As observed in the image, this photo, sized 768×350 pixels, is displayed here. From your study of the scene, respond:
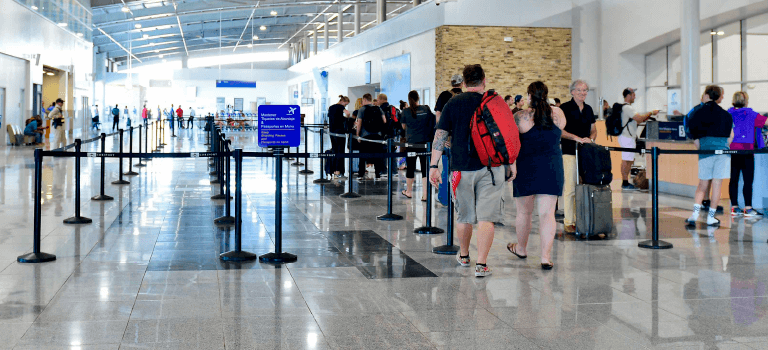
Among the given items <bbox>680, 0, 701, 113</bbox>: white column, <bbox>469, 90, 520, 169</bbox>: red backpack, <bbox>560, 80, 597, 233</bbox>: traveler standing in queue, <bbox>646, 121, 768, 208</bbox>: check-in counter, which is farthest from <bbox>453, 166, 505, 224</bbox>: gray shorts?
<bbox>680, 0, 701, 113</bbox>: white column

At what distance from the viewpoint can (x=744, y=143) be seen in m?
9.65

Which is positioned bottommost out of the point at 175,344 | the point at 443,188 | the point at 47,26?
the point at 175,344

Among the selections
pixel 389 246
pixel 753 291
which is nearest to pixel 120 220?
pixel 389 246

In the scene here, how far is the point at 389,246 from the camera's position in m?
7.39

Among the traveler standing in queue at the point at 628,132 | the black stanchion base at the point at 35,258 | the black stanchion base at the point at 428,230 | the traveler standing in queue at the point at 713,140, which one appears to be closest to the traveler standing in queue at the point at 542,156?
the black stanchion base at the point at 428,230

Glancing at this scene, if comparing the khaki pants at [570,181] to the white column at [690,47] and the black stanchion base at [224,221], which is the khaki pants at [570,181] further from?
the white column at [690,47]

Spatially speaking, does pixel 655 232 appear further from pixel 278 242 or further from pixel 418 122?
pixel 418 122

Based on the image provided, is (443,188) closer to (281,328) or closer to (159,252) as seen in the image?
(159,252)

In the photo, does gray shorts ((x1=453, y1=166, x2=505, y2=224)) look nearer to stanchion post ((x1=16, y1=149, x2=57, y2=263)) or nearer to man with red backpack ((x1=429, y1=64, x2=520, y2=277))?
man with red backpack ((x1=429, y1=64, x2=520, y2=277))

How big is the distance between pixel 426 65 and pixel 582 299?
1747 centimetres

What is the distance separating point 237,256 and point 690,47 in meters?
14.5

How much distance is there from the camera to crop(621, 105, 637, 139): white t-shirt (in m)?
13.0

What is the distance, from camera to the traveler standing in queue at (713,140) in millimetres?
8711

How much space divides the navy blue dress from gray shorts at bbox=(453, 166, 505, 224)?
0.40 meters
